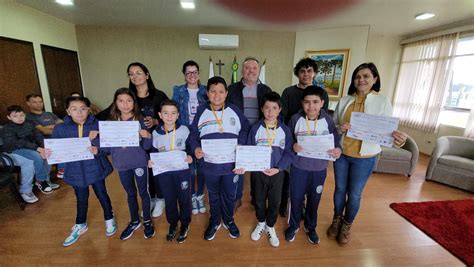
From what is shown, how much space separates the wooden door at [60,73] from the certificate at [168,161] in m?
4.24

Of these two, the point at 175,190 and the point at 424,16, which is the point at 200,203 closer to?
the point at 175,190

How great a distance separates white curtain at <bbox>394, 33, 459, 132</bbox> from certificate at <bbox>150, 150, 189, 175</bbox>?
577 centimetres

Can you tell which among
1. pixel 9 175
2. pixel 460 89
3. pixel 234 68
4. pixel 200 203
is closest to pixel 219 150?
pixel 200 203

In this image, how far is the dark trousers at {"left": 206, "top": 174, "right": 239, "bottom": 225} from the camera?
1725mm

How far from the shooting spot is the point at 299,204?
1.81m

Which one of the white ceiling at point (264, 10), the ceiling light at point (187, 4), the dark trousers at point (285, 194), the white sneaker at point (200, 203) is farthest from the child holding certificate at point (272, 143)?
the ceiling light at point (187, 4)

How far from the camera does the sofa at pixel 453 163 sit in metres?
3.01

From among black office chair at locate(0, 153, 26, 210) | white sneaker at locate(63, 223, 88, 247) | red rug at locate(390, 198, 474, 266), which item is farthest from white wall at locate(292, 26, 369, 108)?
black office chair at locate(0, 153, 26, 210)

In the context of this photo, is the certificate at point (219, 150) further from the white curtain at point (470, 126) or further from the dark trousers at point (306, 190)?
the white curtain at point (470, 126)

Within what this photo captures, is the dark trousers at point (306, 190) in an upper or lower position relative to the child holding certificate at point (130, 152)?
lower

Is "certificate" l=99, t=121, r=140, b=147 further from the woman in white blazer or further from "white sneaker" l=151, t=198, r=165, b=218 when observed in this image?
the woman in white blazer

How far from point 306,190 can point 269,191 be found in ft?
1.17

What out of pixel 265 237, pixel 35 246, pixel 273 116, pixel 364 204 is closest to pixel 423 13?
pixel 364 204

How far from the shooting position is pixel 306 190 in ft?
5.92
